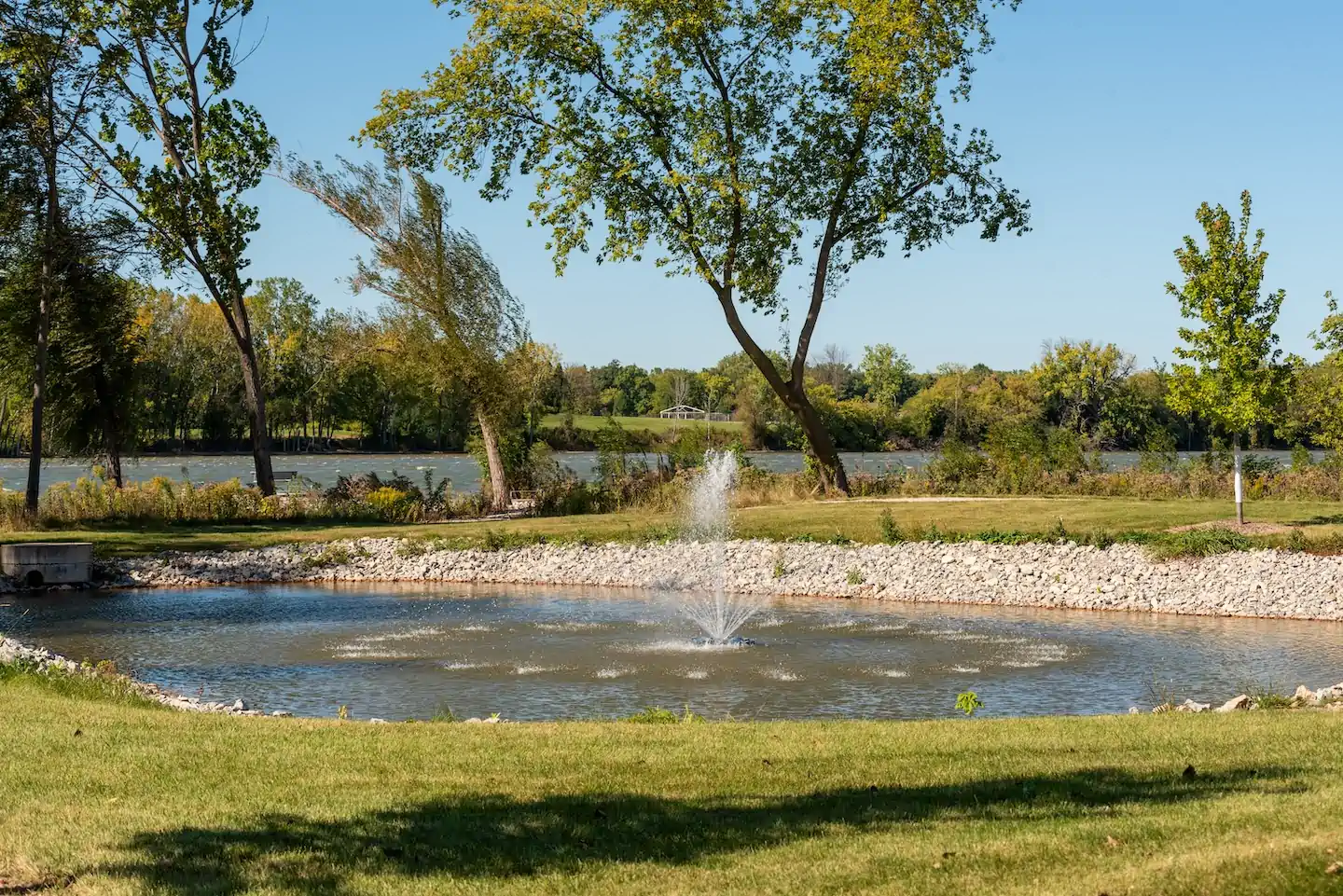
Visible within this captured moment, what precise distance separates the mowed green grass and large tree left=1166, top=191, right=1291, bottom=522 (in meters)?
2.37

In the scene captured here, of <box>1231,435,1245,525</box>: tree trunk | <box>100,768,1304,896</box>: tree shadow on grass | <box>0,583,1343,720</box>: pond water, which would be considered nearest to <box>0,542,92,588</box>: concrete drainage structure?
<box>0,583,1343,720</box>: pond water

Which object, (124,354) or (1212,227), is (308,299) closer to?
(124,354)

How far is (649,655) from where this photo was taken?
17156mm

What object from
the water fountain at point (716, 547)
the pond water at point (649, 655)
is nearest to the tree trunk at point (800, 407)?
the water fountain at point (716, 547)

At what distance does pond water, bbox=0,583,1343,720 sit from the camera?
552 inches

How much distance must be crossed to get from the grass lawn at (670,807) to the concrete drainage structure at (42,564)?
53.9 feet

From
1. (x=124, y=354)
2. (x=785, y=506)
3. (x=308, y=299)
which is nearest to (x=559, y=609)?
(x=785, y=506)

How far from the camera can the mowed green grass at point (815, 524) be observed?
2480 cm

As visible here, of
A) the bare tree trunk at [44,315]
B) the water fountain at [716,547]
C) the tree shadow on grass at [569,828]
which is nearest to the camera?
the tree shadow on grass at [569,828]

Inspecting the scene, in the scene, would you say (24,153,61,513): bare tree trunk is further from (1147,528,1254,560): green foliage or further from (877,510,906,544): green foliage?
(1147,528,1254,560): green foliage

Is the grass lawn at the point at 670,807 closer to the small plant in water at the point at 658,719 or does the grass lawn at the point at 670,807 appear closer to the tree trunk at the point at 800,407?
the small plant in water at the point at 658,719

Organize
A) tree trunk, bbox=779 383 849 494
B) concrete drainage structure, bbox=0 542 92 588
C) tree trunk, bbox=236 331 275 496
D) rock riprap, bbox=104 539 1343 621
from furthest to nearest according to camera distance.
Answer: tree trunk, bbox=236 331 275 496 → tree trunk, bbox=779 383 849 494 → concrete drainage structure, bbox=0 542 92 588 → rock riprap, bbox=104 539 1343 621

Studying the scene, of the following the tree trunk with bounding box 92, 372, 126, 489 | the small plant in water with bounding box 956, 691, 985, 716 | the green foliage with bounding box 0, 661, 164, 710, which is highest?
the tree trunk with bounding box 92, 372, 126, 489

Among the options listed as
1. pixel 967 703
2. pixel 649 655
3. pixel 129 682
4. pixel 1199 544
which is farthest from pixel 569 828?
pixel 1199 544
